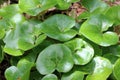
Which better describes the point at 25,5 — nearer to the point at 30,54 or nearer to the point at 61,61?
the point at 30,54

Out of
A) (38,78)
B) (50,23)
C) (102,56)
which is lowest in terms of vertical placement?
(38,78)

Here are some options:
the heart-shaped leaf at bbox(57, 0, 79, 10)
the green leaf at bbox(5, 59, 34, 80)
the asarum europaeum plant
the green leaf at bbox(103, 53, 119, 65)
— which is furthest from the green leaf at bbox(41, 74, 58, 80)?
the heart-shaped leaf at bbox(57, 0, 79, 10)

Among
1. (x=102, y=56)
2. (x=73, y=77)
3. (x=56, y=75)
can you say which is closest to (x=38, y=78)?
(x=56, y=75)

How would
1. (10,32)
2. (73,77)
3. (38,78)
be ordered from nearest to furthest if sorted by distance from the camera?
(73,77) → (38,78) → (10,32)

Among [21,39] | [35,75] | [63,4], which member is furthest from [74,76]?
[63,4]

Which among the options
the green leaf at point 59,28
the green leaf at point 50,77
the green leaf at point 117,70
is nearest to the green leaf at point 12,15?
the green leaf at point 59,28

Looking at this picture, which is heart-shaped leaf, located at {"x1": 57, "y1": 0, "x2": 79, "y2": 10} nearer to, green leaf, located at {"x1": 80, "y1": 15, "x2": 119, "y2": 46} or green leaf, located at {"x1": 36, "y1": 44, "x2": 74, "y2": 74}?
green leaf, located at {"x1": 80, "y1": 15, "x2": 119, "y2": 46}
